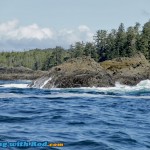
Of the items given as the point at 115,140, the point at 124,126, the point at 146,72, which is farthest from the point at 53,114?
the point at 146,72

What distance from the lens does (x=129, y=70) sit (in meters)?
73.1

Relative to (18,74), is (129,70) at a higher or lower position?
lower

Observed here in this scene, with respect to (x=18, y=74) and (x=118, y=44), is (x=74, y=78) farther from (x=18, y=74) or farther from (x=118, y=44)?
(x=18, y=74)

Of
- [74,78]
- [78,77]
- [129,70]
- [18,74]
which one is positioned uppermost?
[18,74]

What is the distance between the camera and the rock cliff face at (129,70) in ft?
225

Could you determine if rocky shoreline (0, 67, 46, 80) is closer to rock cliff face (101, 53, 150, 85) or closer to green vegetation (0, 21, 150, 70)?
green vegetation (0, 21, 150, 70)

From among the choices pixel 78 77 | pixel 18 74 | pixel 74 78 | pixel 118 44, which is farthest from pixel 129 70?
pixel 18 74

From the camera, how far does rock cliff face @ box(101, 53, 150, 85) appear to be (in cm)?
6862

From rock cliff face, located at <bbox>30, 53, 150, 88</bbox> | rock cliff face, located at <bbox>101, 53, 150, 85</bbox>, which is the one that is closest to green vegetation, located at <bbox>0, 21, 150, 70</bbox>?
rock cliff face, located at <bbox>101, 53, 150, 85</bbox>

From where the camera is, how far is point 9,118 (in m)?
20.0

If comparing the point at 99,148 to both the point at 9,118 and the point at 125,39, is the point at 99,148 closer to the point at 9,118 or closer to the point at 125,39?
the point at 9,118

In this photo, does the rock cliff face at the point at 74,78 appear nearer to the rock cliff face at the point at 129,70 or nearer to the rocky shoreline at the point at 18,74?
the rock cliff face at the point at 129,70

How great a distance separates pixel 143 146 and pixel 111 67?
63533 mm

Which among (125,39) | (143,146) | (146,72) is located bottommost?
(143,146)
